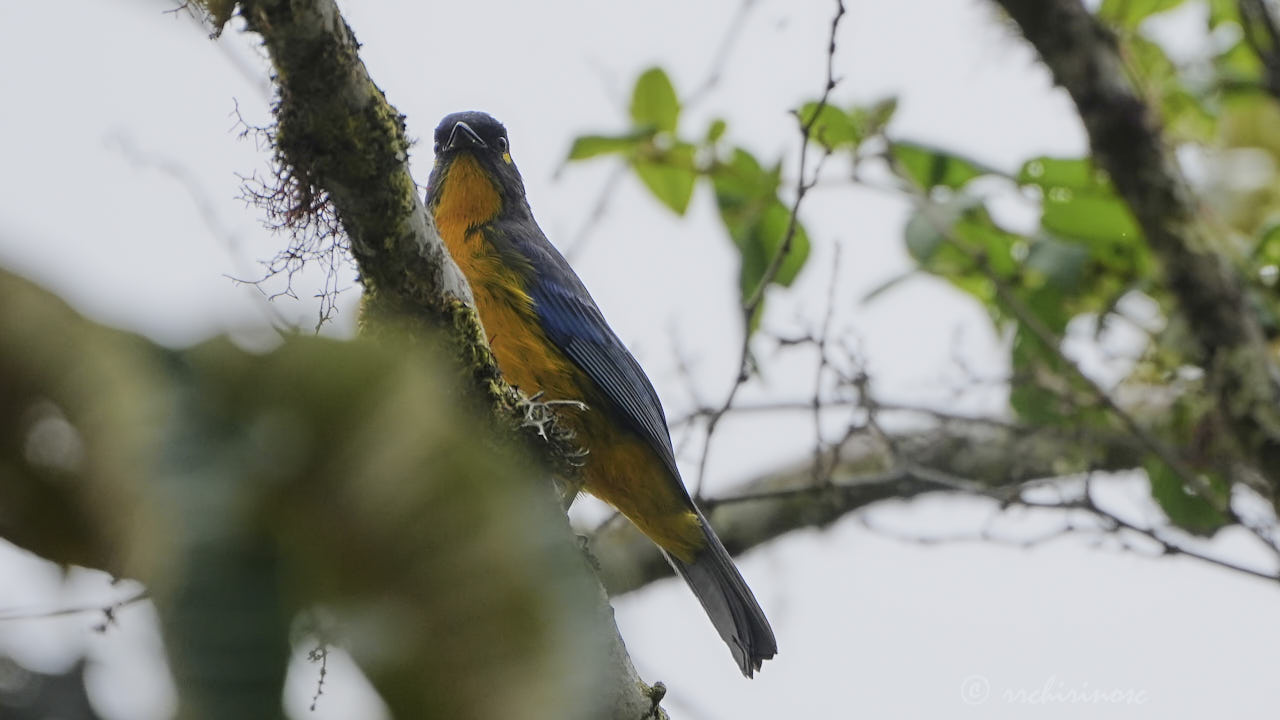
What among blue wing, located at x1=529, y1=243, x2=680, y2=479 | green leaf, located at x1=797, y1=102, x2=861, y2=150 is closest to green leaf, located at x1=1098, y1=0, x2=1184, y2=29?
green leaf, located at x1=797, y1=102, x2=861, y2=150

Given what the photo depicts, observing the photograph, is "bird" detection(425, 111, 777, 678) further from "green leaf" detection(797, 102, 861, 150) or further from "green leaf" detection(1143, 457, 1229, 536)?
"green leaf" detection(1143, 457, 1229, 536)

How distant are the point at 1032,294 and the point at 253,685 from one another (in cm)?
459

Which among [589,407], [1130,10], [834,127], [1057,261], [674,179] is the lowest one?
[589,407]

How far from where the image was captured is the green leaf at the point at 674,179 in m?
5.49

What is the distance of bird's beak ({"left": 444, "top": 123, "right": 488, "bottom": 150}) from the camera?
5.25 meters

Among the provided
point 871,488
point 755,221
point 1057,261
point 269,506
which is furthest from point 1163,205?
point 269,506

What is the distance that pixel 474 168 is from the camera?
514cm

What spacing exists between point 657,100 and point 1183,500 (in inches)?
109

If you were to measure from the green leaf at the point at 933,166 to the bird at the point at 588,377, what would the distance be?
4.87 ft

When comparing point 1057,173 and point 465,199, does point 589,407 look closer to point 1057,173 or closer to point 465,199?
point 465,199

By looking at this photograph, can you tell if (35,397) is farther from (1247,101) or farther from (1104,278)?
(1247,101)

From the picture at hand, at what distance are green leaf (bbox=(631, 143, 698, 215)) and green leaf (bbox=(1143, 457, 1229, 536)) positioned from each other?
7.56 feet

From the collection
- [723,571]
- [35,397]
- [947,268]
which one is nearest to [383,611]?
[35,397]

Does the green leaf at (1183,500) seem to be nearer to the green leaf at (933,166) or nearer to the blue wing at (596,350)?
the green leaf at (933,166)
